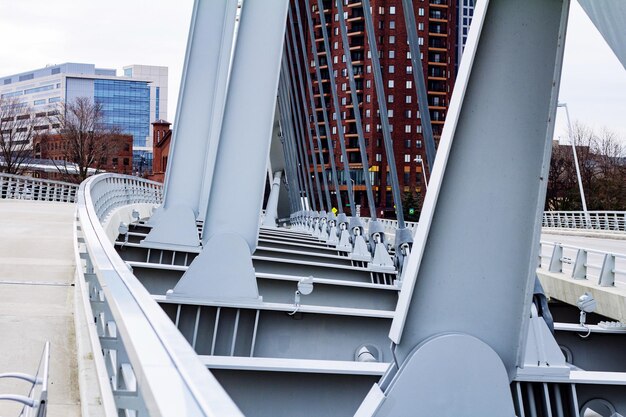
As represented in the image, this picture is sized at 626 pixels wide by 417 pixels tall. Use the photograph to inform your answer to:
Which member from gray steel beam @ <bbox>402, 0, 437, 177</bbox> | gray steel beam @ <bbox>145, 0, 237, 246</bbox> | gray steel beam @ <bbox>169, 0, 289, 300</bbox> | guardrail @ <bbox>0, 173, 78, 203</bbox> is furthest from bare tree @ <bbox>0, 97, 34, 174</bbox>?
gray steel beam @ <bbox>402, 0, 437, 177</bbox>

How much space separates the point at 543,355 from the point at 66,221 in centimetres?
2022

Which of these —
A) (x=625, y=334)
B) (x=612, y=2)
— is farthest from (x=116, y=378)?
(x=625, y=334)

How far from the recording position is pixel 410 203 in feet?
241

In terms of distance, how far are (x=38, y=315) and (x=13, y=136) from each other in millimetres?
78115

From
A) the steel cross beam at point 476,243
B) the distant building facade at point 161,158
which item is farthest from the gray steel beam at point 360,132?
the distant building facade at point 161,158

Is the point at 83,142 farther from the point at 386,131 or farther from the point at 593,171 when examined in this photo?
the point at 386,131

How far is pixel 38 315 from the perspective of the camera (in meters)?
8.05

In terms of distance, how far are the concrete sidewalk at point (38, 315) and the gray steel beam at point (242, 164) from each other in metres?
1.47

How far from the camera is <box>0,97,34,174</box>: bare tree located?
80250mm

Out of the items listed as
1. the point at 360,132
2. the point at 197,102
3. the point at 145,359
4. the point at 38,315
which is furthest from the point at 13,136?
the point at 145,359

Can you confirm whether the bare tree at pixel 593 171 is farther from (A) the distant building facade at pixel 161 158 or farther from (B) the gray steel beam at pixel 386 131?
(A) the distant building facade at pixel 161 158

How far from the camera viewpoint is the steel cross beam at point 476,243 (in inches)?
183

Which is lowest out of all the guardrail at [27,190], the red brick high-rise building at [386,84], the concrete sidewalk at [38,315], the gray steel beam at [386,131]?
the guardrail at [27,190]

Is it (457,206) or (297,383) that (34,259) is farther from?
(457,206)
